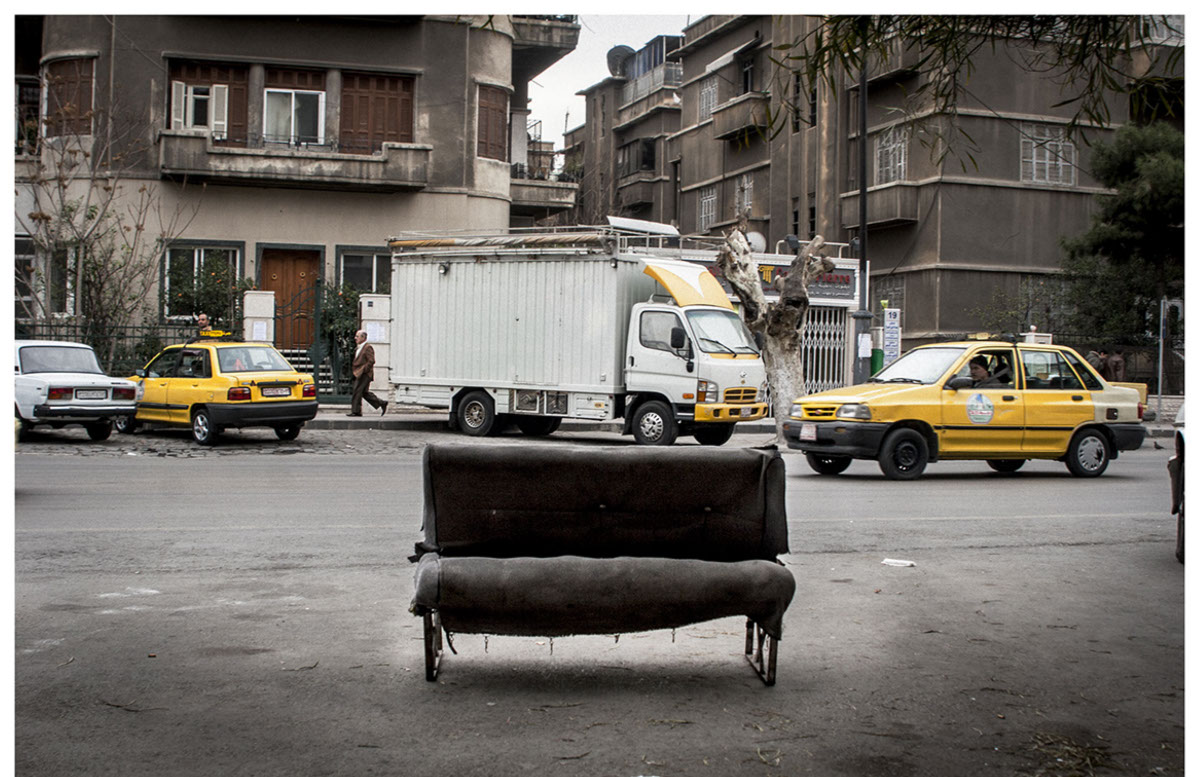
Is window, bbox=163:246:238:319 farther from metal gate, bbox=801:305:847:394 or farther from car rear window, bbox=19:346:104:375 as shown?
metal gate, bbox=801:305:847:394

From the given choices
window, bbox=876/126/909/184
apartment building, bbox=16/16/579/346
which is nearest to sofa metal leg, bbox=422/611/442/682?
apartment building, bbox=16/16/579/346

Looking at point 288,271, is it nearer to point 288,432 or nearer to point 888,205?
point 288,432

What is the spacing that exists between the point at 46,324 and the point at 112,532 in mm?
17709

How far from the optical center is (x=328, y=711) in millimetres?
4883

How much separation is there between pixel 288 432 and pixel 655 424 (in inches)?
234

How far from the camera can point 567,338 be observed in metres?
21.3

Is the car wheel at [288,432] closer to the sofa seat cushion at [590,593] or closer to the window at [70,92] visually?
the window at [70,92]

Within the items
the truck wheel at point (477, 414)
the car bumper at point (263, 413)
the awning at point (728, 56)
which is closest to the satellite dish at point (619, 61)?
the awning at point (728, 56)

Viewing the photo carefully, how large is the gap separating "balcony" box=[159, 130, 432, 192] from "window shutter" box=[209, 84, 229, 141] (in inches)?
19.6

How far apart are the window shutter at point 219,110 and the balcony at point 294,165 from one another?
498 mm

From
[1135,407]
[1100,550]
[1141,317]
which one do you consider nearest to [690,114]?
[1141,317]

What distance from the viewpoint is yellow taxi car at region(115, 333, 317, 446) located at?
63.0ft

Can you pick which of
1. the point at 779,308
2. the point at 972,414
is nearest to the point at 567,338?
the point at 779,308

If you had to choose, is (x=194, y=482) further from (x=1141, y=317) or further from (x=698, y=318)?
(x=1141, y=317)
